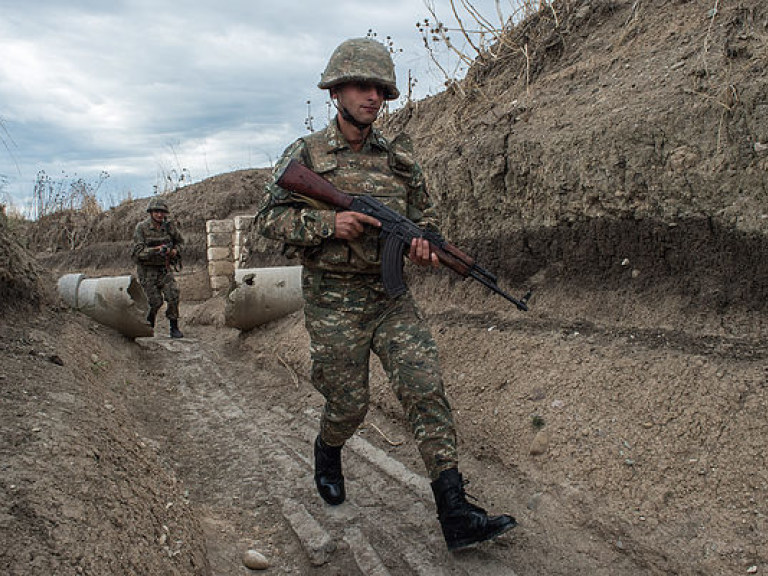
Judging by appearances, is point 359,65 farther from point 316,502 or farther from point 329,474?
point 316,502

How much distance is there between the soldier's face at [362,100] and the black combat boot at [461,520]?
1696mm

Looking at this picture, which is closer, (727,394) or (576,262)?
(727,394)

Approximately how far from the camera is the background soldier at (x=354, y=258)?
2.66 meters

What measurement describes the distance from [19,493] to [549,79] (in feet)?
16.2

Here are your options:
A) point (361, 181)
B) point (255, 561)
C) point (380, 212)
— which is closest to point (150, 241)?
point (361, 181)

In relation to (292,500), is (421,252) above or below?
above

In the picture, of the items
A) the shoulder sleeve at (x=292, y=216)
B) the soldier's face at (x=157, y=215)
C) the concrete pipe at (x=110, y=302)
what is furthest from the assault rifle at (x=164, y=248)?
the shoulder sleeve at (x=292, y=216)

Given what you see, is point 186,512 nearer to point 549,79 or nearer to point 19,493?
point 19,493

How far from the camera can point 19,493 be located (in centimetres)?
200

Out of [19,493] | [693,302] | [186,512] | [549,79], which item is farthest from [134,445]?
[549,79]

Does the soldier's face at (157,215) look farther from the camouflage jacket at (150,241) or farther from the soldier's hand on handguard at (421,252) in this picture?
the soldier's hand on handguard at (421,252)

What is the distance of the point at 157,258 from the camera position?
27.2 feet

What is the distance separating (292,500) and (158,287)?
6.13 metres

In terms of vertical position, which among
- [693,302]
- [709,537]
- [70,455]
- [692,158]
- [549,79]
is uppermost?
[549,79]
